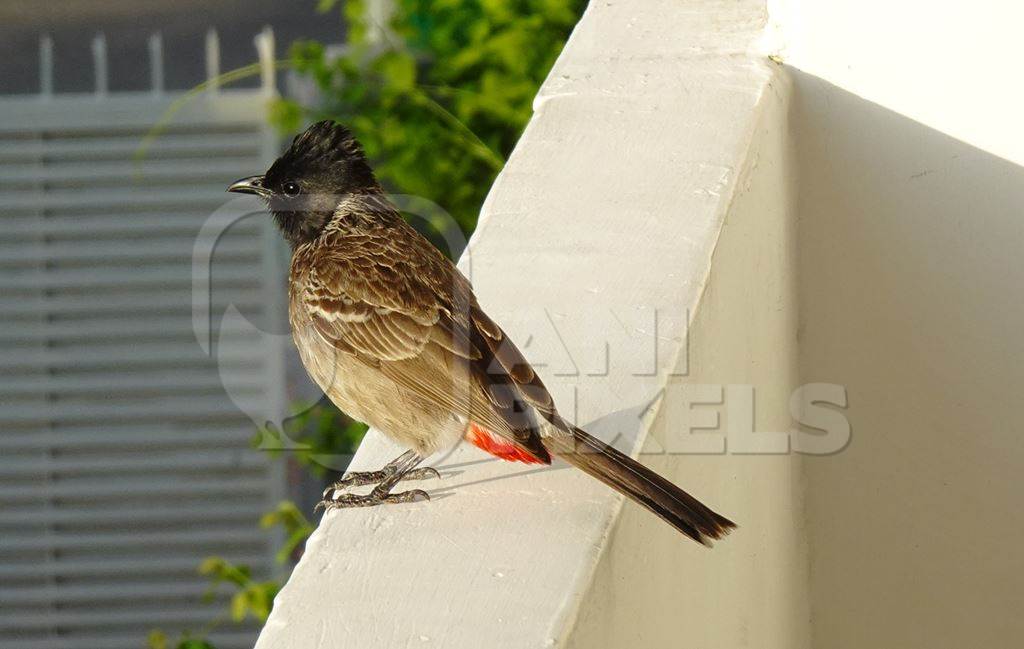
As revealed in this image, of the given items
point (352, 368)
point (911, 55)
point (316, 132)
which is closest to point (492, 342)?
point (352, 368)

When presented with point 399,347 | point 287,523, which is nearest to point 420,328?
point 399,347

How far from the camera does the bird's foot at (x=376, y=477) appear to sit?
6.88ft

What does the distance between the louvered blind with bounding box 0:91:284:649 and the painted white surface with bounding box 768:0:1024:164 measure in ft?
12.5

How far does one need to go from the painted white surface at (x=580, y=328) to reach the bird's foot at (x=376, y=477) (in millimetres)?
41

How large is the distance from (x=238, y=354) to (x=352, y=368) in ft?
12.4

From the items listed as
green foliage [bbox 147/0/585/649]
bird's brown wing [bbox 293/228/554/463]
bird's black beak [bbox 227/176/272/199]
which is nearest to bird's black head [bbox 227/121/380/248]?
bird's black beak [bbox 227/176/272/199]

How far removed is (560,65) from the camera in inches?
105

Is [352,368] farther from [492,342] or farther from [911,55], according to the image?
[911,55]

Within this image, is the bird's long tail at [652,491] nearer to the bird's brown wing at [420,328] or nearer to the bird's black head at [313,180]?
the bird's brown wing at [420,328]

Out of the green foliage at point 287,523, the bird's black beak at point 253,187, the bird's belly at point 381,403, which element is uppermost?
the bird's black beak at point 253,187

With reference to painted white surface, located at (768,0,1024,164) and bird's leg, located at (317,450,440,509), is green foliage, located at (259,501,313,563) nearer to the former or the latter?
bird's leg, located at (317,450,440,509)

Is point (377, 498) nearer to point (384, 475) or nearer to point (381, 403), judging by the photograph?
point (384, 475)

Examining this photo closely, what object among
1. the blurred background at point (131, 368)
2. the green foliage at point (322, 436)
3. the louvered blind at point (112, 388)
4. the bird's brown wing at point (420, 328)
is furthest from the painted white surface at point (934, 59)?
the louvered blind at point (112, 388)

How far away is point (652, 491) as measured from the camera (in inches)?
70.1
